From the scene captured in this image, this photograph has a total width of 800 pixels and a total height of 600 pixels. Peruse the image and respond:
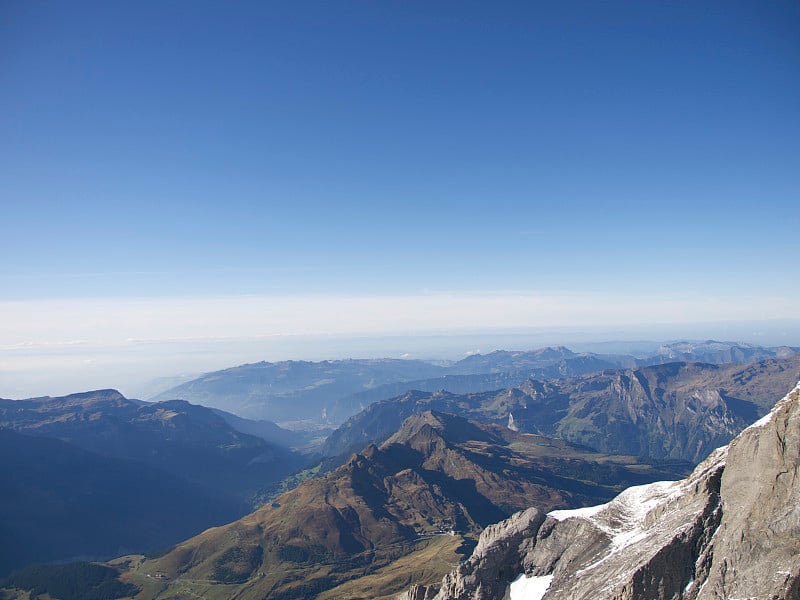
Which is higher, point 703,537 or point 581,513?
point 703,537

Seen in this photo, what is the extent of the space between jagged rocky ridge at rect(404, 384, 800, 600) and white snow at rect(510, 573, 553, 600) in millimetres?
241

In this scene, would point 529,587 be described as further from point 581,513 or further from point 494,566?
point 581,513

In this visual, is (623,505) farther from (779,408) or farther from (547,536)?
(779,408)

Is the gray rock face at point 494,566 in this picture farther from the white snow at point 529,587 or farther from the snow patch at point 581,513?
the snow patch at point 581,513

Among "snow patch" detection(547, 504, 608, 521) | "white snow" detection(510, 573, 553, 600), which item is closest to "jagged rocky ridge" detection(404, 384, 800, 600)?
"white snow" detection(510, 573, 553, 600)

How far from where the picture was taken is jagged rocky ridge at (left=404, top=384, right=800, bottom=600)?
55.2 m

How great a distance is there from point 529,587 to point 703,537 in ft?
116

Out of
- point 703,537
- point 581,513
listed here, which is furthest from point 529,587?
point 703,537

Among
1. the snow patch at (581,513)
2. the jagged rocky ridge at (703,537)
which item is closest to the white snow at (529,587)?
the jagged rocky ridge at (703,537)

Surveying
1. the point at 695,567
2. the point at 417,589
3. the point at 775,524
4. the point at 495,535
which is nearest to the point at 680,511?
the point at 695,567

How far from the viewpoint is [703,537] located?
2477 inches

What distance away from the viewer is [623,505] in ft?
283

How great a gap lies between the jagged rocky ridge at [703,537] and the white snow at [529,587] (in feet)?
0.79

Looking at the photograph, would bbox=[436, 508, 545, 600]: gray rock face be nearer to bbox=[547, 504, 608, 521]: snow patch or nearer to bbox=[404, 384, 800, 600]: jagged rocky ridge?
bbox=[404, 384, 800, 600]: jagged rocky ridge
